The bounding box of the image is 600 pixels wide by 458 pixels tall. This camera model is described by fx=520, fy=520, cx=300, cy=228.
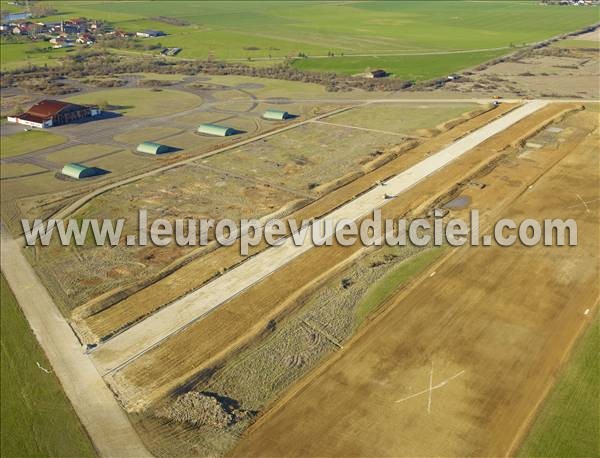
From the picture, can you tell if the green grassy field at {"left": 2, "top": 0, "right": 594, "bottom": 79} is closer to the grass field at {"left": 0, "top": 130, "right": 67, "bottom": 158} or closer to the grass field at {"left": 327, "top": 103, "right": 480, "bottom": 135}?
the grass field at {"left": 327, "top": 103, "right": 480, "bottom": 135}

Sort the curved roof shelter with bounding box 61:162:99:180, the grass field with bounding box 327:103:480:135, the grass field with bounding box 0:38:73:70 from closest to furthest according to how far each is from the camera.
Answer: the curved roof shelter with bounding box 61:162:99:180
the grass field with bounding box 327:103:480:135
the grass field with bounding box 0:38:73:70

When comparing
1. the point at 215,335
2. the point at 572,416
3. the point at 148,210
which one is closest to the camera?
the point at 572,416

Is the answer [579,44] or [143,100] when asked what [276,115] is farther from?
[579,44]

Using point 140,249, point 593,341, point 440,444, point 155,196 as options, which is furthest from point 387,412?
point 155,196

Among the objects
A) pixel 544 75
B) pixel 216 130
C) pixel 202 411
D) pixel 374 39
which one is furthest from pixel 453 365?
pixel 374 39

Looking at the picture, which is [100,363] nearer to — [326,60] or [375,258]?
[375,258]

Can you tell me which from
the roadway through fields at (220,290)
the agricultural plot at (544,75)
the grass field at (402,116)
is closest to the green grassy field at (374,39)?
the agricultural plot at (544,75)

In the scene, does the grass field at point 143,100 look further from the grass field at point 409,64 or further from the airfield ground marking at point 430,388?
the airfield ground marking at point 430,388

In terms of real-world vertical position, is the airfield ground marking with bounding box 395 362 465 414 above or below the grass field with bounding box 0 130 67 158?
below

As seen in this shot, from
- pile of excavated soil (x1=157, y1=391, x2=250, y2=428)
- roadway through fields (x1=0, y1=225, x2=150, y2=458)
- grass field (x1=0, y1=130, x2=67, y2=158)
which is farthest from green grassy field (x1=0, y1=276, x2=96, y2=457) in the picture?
grass field (x1=0, y1=130, x2=67, y2=158)
